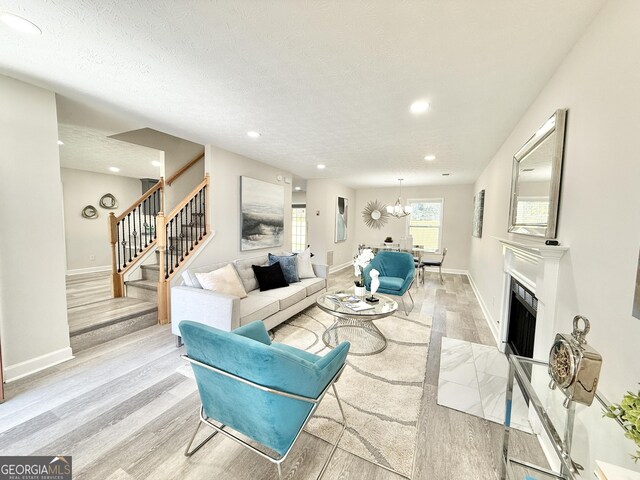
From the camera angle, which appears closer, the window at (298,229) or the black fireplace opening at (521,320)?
the black fireplace opening at (521,320)

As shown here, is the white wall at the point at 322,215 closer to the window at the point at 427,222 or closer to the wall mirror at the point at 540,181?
the window at the point at 427,222

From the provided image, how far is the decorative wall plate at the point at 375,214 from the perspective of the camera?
8192 mm

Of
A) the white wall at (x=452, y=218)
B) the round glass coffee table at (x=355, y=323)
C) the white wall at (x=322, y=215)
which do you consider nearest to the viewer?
the round glass coffee table at (x=355, y=323)

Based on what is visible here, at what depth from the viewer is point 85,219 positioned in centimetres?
612

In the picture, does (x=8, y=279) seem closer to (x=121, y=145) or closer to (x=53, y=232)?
(x=53, y=232)

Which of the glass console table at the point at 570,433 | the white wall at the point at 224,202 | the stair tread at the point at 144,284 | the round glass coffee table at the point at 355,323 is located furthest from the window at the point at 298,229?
the glass console table at the point at 570,433

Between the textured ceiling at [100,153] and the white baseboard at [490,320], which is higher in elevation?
the textured ceiling at [100,153]

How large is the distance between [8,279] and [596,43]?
14.6ft

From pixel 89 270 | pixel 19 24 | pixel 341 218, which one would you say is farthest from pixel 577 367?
pixel 89 270

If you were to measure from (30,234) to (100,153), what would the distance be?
323cm

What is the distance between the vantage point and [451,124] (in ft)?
9.52

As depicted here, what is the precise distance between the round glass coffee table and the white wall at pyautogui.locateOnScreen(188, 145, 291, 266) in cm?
193

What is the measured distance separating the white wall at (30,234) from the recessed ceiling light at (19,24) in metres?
0.97

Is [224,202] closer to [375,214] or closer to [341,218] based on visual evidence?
[341,218]
